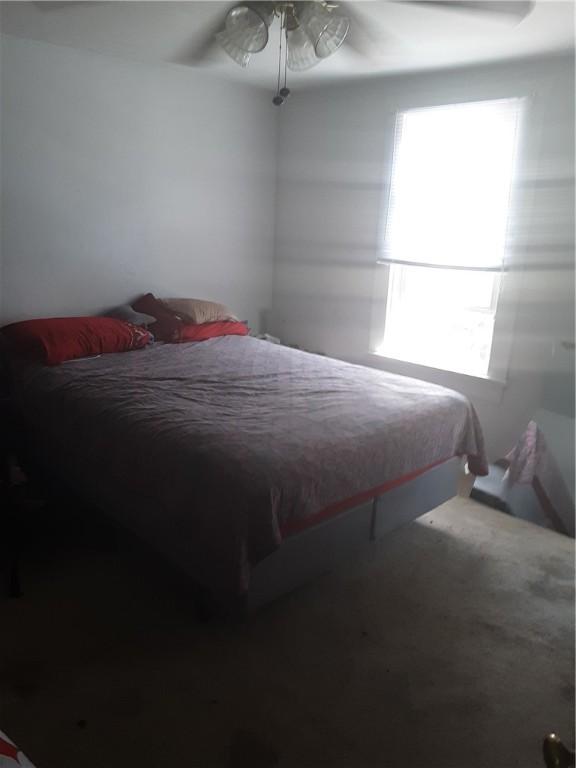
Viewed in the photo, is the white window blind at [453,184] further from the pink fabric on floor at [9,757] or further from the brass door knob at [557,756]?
the pink fabric on floor at [9,757]

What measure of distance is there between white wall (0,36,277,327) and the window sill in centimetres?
127

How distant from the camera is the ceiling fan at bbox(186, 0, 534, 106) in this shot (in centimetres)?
257

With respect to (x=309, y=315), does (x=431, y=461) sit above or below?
below

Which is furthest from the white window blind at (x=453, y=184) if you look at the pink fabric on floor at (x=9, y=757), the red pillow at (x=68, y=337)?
the pink fabric on floor at (x=9, y=757)

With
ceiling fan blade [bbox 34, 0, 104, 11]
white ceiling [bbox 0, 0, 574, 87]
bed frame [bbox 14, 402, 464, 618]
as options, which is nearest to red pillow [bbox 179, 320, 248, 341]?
bed frame [bbox 14, 402, 464, 618]

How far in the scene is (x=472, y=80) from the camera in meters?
3.61

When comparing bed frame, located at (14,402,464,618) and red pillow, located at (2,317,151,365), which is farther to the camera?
red pillow, located at (2,317,151,365)

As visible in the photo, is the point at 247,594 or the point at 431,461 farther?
the point at 431,461

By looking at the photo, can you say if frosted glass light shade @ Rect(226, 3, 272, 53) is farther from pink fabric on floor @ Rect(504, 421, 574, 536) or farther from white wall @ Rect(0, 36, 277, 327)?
pink fabric on floor @ Rect(504, 421, 574, 536)

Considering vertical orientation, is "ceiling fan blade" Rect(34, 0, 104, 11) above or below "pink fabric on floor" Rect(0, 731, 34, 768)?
above

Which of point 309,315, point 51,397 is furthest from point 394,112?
point 51,397

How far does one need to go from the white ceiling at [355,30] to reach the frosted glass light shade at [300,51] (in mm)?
193

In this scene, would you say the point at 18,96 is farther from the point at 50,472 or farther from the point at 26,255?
the point at 50,472

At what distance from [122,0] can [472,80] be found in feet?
6.87
